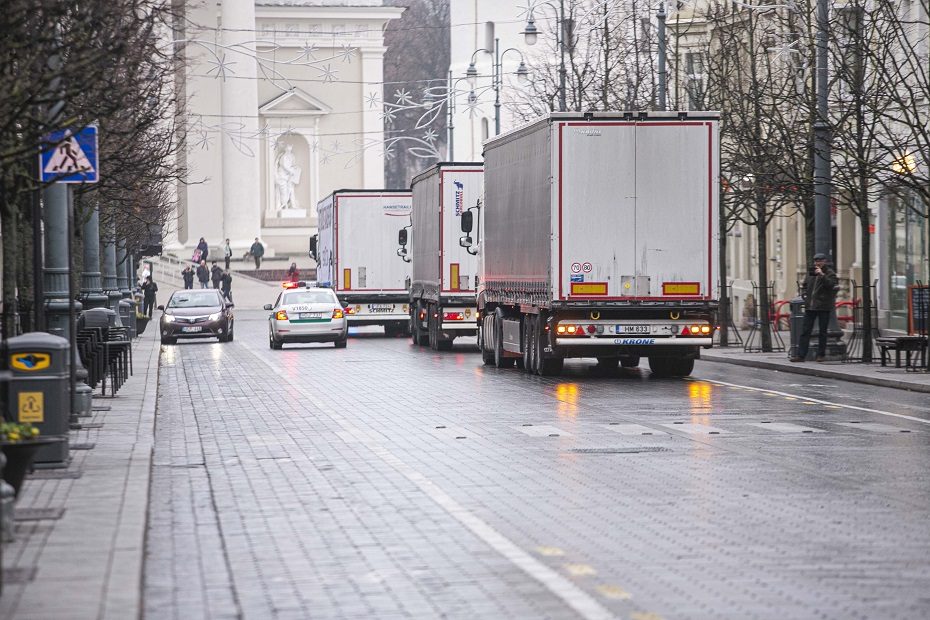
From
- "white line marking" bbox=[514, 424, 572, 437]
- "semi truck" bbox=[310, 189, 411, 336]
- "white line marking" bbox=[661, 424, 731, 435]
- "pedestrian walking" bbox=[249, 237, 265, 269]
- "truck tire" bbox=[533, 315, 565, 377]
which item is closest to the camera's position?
"white line marking" bbox=[514, 424, 572, 437]

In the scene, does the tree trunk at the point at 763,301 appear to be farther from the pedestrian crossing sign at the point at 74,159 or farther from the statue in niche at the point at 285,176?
the statue in niche at the point at 285,176

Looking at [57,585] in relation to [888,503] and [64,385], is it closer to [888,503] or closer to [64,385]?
[64,385]

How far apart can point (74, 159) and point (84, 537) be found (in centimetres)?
633

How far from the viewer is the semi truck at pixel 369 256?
157 feet

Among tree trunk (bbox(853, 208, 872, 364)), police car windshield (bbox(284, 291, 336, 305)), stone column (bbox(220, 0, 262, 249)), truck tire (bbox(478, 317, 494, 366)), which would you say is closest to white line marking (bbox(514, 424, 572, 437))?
tree trunk (bbox(853, 208, 872, 364))

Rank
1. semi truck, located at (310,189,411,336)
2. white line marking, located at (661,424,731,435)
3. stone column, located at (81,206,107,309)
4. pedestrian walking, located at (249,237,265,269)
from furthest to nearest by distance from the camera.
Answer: pedestrian walking, located at (249,237,265,269), semi truck, located at (310,189,411,336), stone column, located at (81,206,107,309), white line marking, located at (661,424,731,435)

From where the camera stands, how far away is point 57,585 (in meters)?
8.66

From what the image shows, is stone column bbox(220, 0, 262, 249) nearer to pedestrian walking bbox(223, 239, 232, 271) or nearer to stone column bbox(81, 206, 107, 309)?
pedestrian walking bbox(223, 239, 232, 271)

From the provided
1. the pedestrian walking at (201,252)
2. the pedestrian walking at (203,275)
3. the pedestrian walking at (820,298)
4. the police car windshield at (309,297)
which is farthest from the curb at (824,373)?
the pedestrian walking at (201,252)

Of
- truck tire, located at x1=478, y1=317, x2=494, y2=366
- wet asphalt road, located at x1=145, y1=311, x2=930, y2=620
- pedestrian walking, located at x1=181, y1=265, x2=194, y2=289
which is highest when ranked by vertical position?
pedestrian walking, located at x1=181, y1=265, x2=194, y2=289

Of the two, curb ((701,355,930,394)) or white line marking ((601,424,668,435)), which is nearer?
white line marking ((601,424,668,435))

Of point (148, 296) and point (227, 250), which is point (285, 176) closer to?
point (227, 250)

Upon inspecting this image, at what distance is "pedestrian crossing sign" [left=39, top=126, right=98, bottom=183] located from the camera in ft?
52.2

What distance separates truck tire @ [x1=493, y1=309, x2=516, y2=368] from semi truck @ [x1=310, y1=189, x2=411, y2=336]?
53.7 ft
